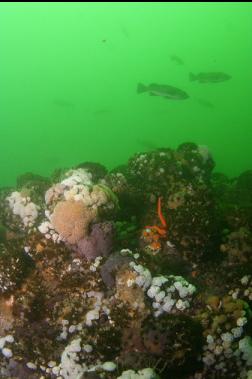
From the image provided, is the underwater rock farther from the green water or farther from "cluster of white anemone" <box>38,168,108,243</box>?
the green water

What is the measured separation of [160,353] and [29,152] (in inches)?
2225

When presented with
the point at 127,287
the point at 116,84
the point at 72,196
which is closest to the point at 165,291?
the point at 127,287

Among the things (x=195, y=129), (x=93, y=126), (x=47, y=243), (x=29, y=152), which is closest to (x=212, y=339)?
(x=47, y=243)

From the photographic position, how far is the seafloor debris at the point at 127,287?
18.1 ft

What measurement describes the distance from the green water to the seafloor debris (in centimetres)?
1296

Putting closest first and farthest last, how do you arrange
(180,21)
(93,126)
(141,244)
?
(141,244) → (93,126) → (180,21)

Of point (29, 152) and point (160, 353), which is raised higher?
point (29, 152)

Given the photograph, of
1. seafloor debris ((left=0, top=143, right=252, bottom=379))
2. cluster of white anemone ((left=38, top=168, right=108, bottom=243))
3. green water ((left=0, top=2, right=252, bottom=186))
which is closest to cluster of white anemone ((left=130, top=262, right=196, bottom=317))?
seafloor debris ((left=0, top=143, right=252, bottom=379))

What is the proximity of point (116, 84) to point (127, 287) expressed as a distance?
13987cm

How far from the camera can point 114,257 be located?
6.39 m

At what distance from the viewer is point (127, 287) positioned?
595 centimetres

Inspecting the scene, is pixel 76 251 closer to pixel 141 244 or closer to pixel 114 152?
pixel 141 244

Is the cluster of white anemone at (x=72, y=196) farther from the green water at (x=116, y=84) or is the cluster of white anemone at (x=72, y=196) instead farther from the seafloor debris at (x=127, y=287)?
the green water at (x=116, y=84)

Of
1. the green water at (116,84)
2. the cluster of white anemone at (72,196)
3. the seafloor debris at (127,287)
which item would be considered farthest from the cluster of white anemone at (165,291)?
the green water at (116,84)
